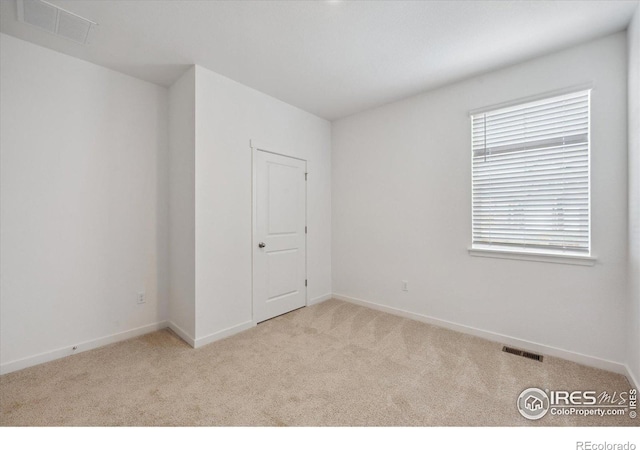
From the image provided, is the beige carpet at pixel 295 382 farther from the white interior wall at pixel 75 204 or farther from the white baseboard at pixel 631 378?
the white interior wall at pixel 75 204

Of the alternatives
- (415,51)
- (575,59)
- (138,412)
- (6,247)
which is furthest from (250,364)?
(575,59)

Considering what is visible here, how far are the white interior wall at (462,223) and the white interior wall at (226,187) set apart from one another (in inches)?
51.9

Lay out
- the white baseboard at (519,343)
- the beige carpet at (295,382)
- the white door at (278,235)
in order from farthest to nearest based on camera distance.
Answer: the white door at (278,235), the white baseboard at (519,343), the beige carpet at (295,382)

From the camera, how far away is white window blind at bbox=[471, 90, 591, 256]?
236 centimetres

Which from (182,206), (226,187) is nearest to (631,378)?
(226,187)

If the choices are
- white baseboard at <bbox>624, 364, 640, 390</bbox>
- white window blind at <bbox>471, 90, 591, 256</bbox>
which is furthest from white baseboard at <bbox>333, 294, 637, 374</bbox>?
A: white window blind at <bbox>471, 90, 591, 256</bbox>

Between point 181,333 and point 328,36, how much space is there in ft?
10.5

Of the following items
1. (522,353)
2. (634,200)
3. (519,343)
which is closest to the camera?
(634,200)

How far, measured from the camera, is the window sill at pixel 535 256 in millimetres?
2308

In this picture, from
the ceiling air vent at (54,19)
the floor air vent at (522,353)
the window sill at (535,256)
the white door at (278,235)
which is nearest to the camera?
the ceiling air vent at (54,19)

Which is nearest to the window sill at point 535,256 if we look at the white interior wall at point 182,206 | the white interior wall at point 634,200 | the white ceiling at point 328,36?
the white interior wall at point 634,200

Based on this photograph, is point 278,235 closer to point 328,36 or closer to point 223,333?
point 223,333

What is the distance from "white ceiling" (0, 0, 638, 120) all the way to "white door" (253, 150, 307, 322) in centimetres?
105

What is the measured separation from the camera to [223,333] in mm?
2875
